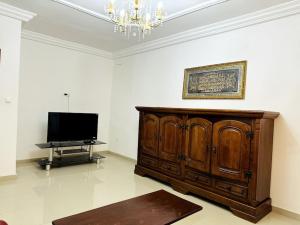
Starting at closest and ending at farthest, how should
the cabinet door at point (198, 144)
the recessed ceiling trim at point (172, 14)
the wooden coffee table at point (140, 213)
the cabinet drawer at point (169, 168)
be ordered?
the wooden coffee table at point (140, 213), the recessed ceiling trim at point (172, 14), the cabinet door at point (198, 144), the cabinet drawer at point (169, 168)

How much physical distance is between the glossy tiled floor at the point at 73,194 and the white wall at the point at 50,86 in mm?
766

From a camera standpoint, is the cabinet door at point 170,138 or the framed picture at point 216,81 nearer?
the framed picture at point 216,81

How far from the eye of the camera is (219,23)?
352 centimetres

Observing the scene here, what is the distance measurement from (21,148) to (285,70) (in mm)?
4887

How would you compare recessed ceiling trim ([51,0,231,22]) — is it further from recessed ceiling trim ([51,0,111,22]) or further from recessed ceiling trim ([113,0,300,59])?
recessed ceiling trim ([113,0,300,59])

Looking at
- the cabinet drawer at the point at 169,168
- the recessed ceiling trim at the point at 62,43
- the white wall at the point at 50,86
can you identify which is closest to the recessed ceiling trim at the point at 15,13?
the recessed ceiling trim at the point at 62,43

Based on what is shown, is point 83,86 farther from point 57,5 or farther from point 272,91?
point 272,91

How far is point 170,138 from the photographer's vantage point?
11.8 feet

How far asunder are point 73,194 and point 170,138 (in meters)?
1.70

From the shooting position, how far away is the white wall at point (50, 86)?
4.49 meters

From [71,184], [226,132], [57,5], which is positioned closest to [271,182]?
[226,132]

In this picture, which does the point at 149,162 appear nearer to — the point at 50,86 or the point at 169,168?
the point at 169,168

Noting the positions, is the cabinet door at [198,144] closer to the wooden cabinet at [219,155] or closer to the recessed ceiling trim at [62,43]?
the wooden cabinet at [219,155]

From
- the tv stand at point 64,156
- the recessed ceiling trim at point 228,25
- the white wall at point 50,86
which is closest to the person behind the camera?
the recessed ceiling trim at point 228,25
